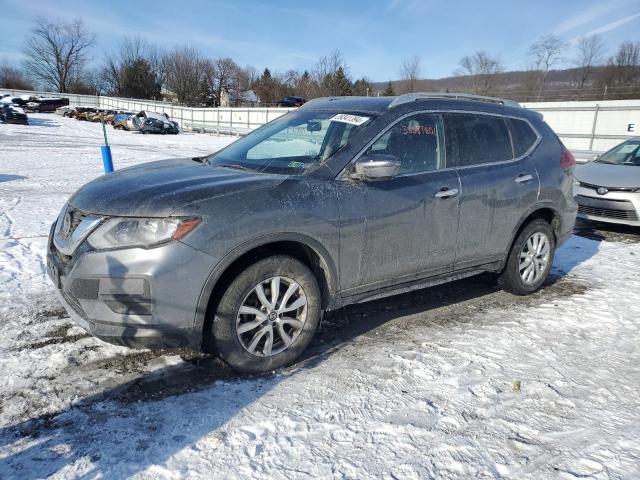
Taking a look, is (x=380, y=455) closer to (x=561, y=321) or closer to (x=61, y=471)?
(x=61, y=471)

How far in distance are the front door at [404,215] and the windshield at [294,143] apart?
28 centimetres

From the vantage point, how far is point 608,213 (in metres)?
A: 7.76

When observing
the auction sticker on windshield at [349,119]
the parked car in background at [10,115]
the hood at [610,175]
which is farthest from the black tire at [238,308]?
the parked car in background at [10,115]

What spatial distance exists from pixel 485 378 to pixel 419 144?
1832mm

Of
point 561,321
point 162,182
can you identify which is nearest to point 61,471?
point 162,182

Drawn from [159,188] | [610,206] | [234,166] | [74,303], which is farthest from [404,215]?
[610,206]

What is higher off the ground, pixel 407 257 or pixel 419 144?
pixel 419 144

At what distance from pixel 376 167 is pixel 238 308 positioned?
4.32 ft

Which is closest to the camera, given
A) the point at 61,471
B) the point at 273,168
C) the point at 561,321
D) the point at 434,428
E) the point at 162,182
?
the point at 61,471

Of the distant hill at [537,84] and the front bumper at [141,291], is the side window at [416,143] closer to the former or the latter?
the front bumper at [141,291]

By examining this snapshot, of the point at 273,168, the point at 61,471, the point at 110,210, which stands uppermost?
the point at 273,168

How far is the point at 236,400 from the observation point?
2.97 meters

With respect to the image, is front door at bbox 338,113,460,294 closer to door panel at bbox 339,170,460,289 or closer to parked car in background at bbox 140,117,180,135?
door panel at bbox 339,170,460,289

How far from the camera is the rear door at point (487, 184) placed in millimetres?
4152
